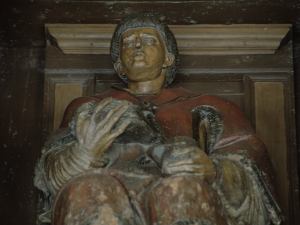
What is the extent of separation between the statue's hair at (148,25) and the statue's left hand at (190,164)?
1050mm

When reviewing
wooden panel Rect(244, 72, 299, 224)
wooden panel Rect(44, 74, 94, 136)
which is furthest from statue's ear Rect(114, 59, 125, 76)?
wooden panel Rect(244, 72, 299, 224)

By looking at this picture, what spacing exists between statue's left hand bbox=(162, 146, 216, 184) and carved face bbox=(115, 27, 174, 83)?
36.1 inches

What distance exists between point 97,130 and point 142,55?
0.81m

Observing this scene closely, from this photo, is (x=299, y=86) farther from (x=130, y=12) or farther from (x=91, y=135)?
(x=91, y=135)

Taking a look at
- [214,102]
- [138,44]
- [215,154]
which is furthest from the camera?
[138,44]

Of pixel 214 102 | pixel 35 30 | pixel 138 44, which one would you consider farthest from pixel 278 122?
pixel 35 30

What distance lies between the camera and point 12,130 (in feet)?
16.3

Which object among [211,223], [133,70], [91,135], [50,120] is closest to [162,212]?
[211,223]

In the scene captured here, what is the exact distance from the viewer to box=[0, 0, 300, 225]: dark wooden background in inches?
192

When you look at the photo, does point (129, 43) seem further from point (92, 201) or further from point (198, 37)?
point (92, 201)

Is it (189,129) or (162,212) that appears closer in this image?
(162,212)

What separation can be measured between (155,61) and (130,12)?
536 millimetres

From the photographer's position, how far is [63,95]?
4.95 m

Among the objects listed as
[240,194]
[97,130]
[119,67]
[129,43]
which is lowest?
[240,194]
